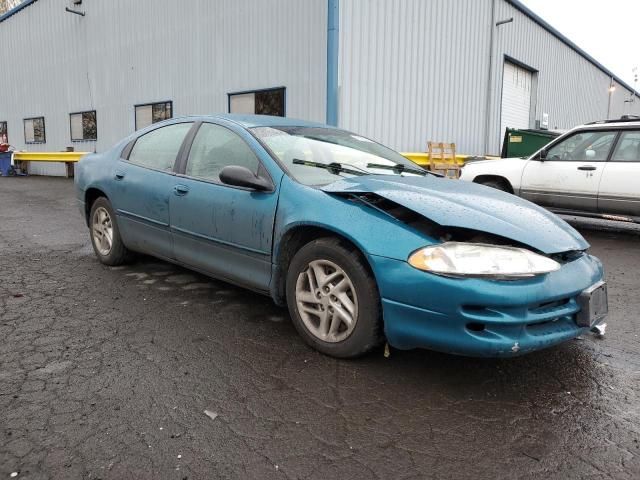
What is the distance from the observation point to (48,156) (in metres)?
18.2

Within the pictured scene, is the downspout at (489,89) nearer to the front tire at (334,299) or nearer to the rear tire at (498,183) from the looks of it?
the rear tire at (498,183)

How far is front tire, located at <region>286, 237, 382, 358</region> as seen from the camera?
2.65 metres

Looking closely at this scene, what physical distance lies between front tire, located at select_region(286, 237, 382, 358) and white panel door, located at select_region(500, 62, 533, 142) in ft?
Answer: 48.1

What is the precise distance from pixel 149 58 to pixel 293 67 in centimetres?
587

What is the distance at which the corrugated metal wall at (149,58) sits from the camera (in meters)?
11.1

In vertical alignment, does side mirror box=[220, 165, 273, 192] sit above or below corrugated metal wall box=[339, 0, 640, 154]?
below

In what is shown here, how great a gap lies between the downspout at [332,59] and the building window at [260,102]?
65.8 inches

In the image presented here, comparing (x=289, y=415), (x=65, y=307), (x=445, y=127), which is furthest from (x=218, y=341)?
(x=445, y=127)

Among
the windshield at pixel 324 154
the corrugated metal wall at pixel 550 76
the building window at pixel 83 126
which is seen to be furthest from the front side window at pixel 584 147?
the building window at pixel 83 126

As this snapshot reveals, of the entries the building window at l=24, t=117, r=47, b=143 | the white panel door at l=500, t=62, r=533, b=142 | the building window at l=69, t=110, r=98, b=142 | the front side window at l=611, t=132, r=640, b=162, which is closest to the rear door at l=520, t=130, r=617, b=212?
the front side window at l=611, t=132, r=640, b=162

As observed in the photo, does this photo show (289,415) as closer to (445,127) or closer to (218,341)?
(218,341)

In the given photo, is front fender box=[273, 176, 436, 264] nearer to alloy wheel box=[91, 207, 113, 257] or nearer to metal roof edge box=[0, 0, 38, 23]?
alloy wheel box=[91, 207, 113, 257]

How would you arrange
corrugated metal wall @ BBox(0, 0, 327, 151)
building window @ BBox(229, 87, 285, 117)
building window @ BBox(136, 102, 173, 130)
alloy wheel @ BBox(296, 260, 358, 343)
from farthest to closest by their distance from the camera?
building window @ BBox(136, 102, 173, 130) < building window @ BBox(229, 87, 285, 117) < corrugated metal wall @ BBox(0, 0, 327, 151) < alloy wheel @ BBox(296, 260, 358, 343)

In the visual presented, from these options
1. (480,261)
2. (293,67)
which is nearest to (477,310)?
(480,261)
